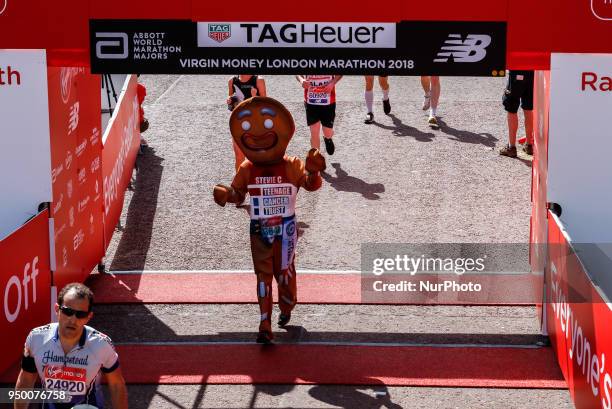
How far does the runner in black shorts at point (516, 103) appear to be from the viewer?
17.2 meters

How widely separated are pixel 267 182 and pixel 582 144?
2.87 metres

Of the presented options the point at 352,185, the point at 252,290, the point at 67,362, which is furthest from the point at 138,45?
the point at 352,185

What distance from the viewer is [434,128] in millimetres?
19203

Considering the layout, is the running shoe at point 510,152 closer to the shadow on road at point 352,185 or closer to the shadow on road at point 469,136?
the shadow on road at point 469,136

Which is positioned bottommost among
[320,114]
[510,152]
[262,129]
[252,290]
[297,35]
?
[252,290]

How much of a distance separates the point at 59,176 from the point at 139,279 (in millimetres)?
2105

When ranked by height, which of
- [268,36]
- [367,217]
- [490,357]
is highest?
[268,36]

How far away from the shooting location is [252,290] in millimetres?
12828

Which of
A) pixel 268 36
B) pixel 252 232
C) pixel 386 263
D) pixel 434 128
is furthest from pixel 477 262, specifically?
pixel 434 128

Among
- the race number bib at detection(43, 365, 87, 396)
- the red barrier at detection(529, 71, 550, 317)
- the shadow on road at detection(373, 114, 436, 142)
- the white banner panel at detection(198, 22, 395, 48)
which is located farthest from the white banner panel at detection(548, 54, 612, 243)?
the shadow on road at detection(373, 114, 436, 142)

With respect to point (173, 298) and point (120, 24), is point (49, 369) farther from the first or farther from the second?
point (173, 298)

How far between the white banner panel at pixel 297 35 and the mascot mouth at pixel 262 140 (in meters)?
0.90

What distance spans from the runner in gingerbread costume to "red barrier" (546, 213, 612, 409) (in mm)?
2327

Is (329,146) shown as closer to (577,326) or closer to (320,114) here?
(320,114)
